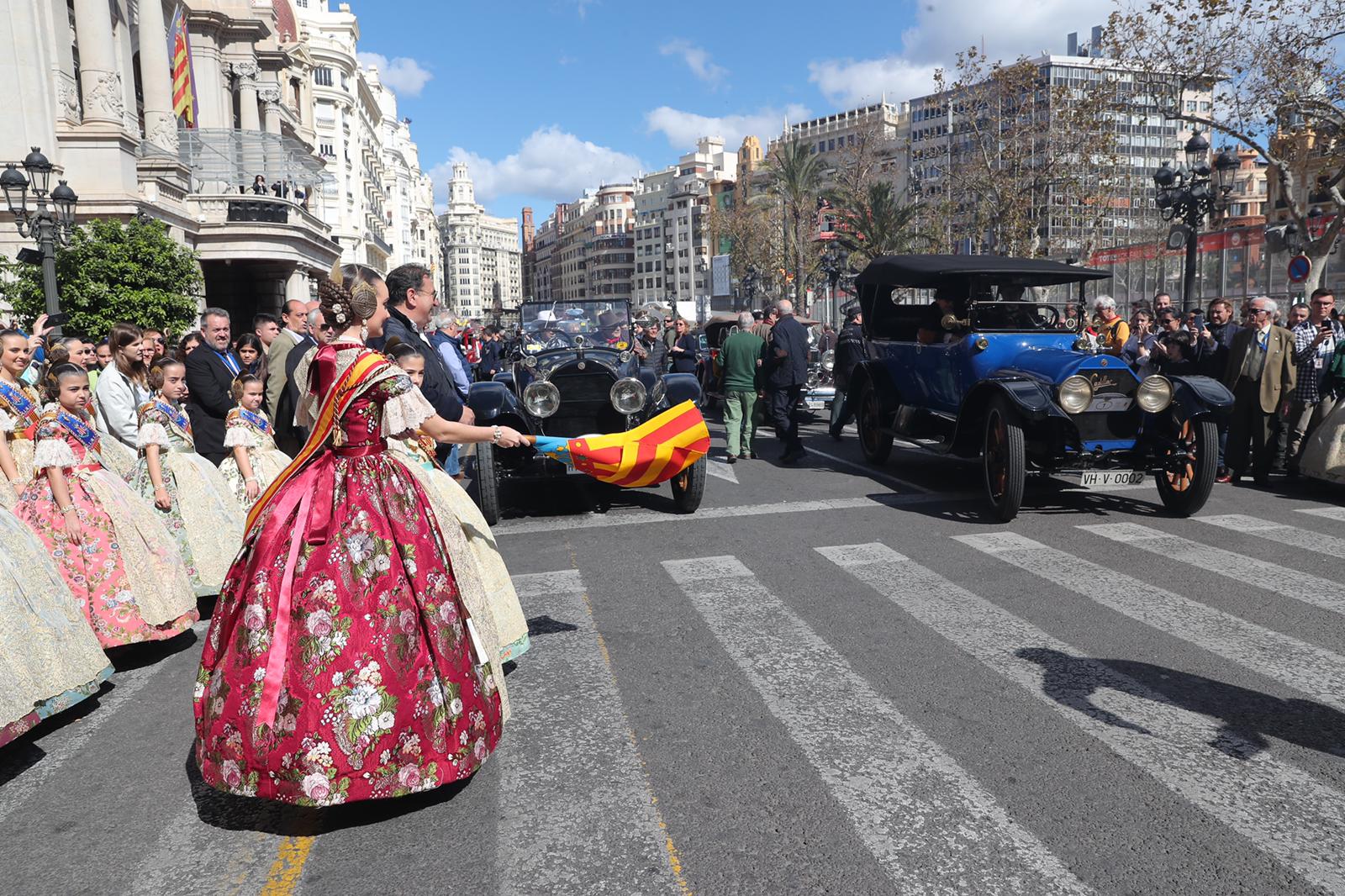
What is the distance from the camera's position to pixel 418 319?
4.79 m

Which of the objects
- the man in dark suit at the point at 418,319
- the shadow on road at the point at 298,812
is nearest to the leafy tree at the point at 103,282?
the man in dark suit at the point at 418,319

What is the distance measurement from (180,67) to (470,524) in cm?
3201

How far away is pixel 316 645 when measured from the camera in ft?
10.1

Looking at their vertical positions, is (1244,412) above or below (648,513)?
above

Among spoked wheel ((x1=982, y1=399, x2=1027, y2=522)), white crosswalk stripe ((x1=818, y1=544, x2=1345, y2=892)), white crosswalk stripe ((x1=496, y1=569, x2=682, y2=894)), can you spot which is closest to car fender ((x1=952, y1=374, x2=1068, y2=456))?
spoked wheel ((x1=982, y1=399, x2=1027, y2=522))

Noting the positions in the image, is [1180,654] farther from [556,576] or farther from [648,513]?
[648,513]

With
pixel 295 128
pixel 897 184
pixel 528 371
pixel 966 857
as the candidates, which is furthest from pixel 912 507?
pixel 897 184

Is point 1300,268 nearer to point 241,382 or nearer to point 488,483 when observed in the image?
point 488,483

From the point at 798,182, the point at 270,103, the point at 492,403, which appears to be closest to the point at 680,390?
the point at 492,403

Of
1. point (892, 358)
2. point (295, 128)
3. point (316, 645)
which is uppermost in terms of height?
point (295, 128)

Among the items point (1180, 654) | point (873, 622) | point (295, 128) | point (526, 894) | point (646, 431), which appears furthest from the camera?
point (295, 128)

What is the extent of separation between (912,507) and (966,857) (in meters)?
5.84

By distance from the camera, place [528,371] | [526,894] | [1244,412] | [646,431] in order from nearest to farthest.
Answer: [526,894] < [646,431] < [1244,412] < [528,371]

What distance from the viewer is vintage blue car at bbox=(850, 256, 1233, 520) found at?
771cm
